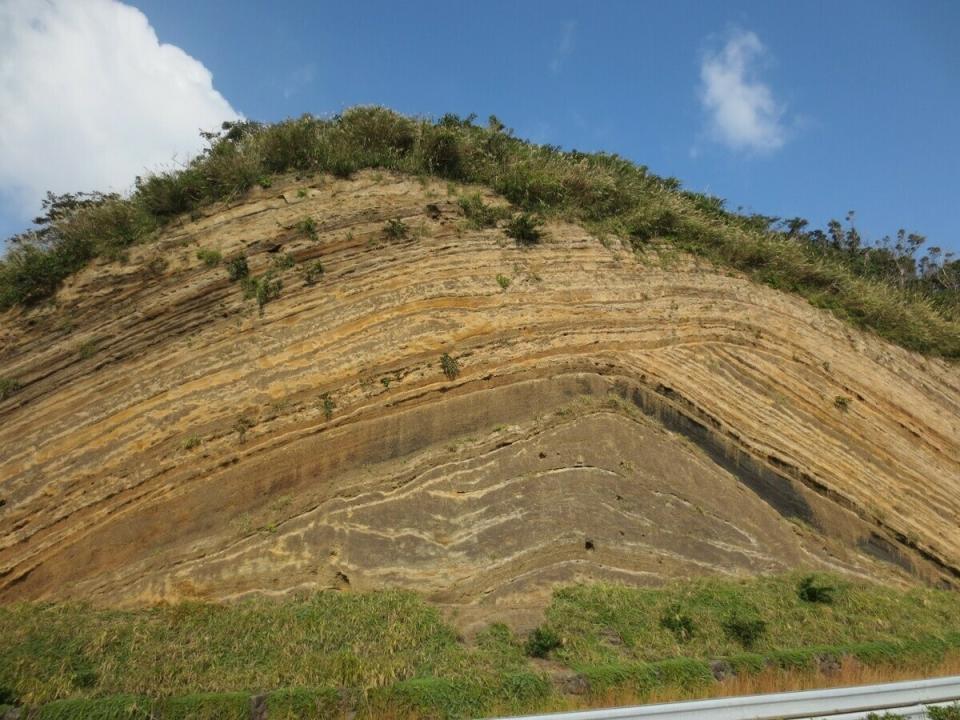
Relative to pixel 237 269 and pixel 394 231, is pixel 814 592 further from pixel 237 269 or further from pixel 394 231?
pixel 237 269

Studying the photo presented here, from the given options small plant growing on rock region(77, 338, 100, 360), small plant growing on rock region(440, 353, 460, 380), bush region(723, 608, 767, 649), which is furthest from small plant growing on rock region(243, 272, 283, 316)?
bush region(723, 608, 767, 649)

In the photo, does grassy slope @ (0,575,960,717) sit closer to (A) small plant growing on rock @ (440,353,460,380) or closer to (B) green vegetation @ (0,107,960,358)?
(A) small plant growing on rock @ (440,353,460,380)

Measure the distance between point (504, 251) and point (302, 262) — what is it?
132 inches

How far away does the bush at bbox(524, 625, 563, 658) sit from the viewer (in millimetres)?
6691

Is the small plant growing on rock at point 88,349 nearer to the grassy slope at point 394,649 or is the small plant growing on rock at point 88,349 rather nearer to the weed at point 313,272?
the weed at point 313,272

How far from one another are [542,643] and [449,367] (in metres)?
4.12

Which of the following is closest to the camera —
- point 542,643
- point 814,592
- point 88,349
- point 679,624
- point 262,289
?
point 542,643

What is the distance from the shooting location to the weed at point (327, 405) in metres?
9.00

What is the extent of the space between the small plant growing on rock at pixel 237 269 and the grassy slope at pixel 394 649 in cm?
500

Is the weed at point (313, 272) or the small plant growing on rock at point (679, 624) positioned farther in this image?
the weed at point (313, 272)

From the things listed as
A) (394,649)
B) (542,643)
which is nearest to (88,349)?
(394,649)

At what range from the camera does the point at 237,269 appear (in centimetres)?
1012

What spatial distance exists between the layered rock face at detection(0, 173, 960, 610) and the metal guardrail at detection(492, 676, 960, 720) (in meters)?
2.26

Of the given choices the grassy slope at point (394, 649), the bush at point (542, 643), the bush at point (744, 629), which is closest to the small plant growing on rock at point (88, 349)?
the grassy slope at point (394, 649)
